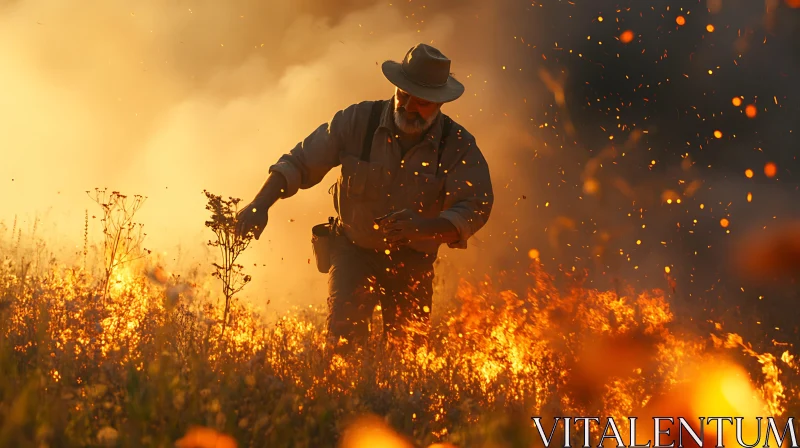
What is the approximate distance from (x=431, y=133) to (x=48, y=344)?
296 cm

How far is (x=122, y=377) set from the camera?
11.3 feet

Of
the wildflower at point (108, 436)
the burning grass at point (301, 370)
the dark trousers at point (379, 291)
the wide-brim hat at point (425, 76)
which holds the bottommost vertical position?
the wildflower at point (108, 436)

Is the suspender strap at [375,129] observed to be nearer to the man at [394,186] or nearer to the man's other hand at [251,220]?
the man at [394,186]

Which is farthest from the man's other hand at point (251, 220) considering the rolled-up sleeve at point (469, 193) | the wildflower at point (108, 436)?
the wildflower at point (108, 436)

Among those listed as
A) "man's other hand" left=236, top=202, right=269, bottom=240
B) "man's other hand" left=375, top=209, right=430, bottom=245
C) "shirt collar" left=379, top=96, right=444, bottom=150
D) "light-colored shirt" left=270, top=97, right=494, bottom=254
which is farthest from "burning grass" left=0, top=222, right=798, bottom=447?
"shirt collar" left=379, top=96, right=444, bottom=150

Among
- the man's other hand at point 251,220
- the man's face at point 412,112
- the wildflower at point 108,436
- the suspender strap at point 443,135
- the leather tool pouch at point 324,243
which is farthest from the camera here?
the leather tool pouch at point 324,243

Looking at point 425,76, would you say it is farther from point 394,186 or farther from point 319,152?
point 319,152

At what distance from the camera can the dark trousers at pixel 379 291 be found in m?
5.90

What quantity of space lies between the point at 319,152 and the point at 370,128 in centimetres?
40

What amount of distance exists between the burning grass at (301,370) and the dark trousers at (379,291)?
0.28 m

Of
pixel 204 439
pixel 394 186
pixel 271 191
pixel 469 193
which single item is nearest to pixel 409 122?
pixel 394 186

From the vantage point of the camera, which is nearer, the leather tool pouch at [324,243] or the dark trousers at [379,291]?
the dark trousers at [379,291]

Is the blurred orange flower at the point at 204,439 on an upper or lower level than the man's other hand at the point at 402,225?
lower

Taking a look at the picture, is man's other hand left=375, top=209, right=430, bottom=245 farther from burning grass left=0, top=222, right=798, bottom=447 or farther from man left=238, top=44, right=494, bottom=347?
burning grass left=0, top=222, right=798, bottom=447
